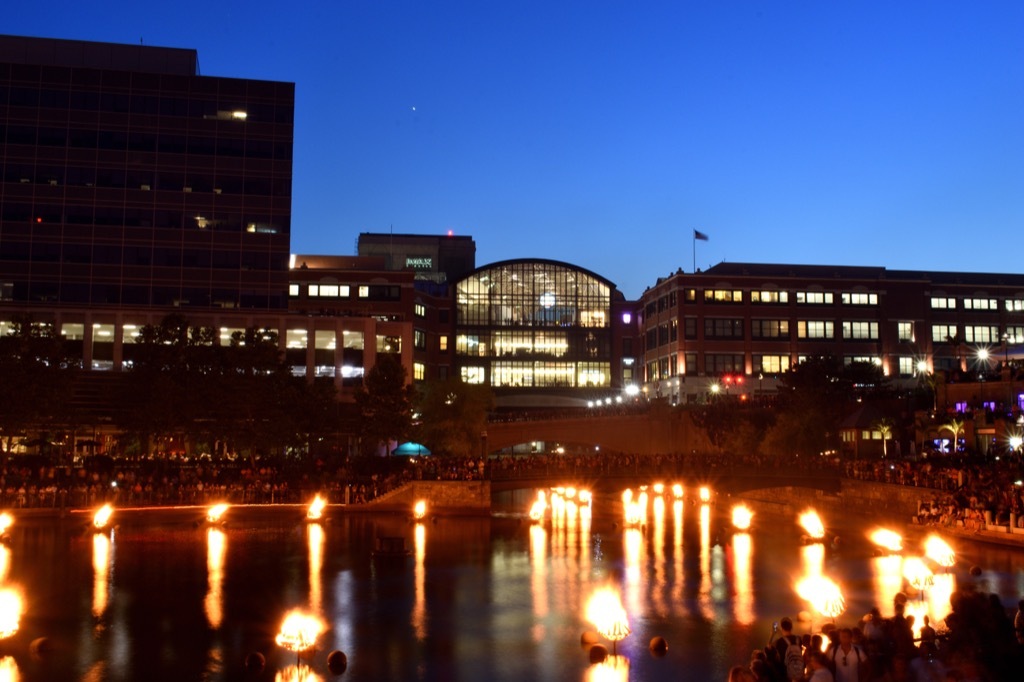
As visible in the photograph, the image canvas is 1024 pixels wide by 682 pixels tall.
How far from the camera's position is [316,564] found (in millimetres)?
40469

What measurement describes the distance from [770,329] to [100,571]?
3444 inches

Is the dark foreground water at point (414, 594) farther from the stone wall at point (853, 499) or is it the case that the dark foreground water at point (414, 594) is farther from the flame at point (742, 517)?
the stone wall at point (853, 499)

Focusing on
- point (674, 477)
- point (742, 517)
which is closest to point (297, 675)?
point (742, 517)

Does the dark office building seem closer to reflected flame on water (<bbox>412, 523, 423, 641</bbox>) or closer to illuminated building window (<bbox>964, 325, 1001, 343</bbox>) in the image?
reflected flame on water (<bbox>412, 523, 423, 641</bbox>)

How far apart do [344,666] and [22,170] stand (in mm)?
81066

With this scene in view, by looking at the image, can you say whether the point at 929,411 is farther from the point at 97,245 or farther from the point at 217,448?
the point at 97,245

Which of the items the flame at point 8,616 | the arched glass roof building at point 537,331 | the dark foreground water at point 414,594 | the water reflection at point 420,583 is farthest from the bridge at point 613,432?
the flame at point 8,616

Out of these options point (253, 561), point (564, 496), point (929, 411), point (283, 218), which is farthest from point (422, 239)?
point (253, 561)

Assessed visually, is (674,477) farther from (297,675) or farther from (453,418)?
(297,675)

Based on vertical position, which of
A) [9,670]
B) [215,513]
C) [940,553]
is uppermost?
[215,513]

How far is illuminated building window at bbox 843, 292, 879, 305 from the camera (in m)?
114

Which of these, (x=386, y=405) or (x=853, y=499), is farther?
(x=386, y=405)

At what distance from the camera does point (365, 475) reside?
6631 centimetres

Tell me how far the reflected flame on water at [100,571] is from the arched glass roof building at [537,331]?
8604 cm
